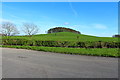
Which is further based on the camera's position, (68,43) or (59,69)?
(68,43)

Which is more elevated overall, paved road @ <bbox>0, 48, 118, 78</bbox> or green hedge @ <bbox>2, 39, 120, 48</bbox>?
green hedge @ <bbox>2, 39, 120, 48</bbox>

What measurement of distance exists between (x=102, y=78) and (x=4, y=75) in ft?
12.4

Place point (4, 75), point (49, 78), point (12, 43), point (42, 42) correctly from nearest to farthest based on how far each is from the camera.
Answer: point (49, 78)
point (4, 75)
point (42, 42)
point (12, 43)

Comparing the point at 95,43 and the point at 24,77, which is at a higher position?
the point at 95,43

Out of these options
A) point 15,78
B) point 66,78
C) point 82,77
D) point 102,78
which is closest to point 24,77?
point 15,78

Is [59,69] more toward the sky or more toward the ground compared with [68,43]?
more toward the ground

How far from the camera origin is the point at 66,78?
4.00m

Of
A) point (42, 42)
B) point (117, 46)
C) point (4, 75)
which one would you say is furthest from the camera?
point (42, 42)

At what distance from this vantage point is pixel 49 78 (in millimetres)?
3957

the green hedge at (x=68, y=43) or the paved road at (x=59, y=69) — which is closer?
the paved road at (x=59, y=69)

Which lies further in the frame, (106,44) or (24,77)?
(106,44)

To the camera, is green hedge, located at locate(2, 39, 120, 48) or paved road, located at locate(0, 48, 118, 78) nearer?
paved road, located at locate(0, 48, 118, 78)

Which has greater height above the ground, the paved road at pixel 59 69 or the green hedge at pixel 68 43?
the green hedge at pixel 68 43

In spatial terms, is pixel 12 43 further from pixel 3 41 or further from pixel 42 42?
pixel 42 42
